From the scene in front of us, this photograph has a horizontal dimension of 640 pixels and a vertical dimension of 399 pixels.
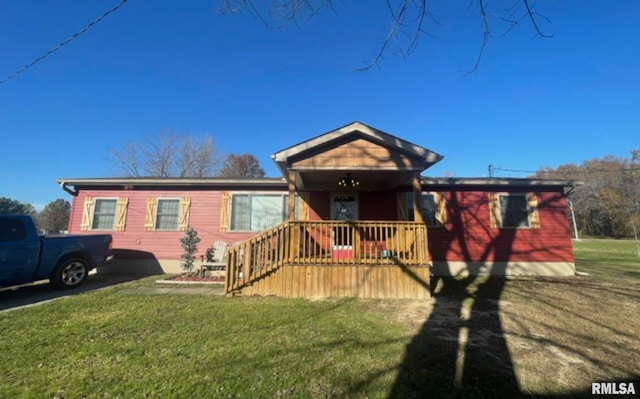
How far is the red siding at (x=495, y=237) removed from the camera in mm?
9109

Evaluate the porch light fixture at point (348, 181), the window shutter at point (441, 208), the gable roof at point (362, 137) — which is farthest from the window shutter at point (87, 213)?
the window shutter at point (441, 208)

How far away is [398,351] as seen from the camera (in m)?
3.32

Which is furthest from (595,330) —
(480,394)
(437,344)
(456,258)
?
(456,258)

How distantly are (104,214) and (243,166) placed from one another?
28717 millimetres

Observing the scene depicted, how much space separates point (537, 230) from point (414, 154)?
616 centimetres

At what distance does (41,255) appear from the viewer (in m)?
6.10

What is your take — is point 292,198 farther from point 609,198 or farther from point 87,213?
point 609,198

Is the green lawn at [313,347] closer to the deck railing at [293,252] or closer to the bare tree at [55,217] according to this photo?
the deck railing at [293,252]

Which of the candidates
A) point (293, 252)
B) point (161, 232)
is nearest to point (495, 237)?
point (293, 252)

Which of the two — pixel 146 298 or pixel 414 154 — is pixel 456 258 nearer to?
pixel 414 154

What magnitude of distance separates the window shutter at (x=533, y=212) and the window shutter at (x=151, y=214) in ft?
43.2

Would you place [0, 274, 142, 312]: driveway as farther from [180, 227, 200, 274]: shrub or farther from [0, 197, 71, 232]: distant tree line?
[0, 197, 71, 232]: distant tree line

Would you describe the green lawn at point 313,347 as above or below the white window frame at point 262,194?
below

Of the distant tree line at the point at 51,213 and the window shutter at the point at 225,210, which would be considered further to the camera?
the distant tree line at the point at 51,213
